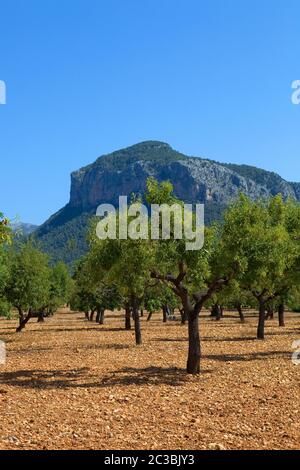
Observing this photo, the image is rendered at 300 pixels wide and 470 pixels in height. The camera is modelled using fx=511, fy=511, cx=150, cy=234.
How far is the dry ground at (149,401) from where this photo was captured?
13.0 meters

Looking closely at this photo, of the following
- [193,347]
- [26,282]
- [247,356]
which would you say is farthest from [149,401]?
[26,282]

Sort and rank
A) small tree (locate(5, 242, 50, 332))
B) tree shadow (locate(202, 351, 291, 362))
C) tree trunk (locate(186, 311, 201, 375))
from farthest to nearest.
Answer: small tree (locate(5, 242, 50, 332)) → tree shadow (locate(202, 351, 291, 362)) → tree trunk (locate(186, 311, 201, 375))

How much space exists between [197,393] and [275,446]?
6.91 m

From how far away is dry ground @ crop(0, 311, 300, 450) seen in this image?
13.0 m

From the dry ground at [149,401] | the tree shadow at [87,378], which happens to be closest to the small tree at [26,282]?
the dry ground at [149,401]

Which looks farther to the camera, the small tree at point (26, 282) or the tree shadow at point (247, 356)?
the small tree at point (26, 282)

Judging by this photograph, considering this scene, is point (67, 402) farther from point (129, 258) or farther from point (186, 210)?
point (186, 210)

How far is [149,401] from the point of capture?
17734 mm

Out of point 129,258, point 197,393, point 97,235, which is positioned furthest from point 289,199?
point 197,393

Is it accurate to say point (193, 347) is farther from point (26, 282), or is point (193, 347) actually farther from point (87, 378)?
point (26, 282)

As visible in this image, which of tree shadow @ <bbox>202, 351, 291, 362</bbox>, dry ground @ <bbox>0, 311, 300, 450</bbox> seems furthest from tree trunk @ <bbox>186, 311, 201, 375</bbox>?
tree shadow @ <bbox>202, 351, 291, 362</bbox>

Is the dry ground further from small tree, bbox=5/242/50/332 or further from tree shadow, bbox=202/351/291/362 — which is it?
small tree, bbox=5/242/50/332

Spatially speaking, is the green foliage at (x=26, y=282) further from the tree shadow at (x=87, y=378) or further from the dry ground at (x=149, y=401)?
the tree shadow at (x=87, y=378)
